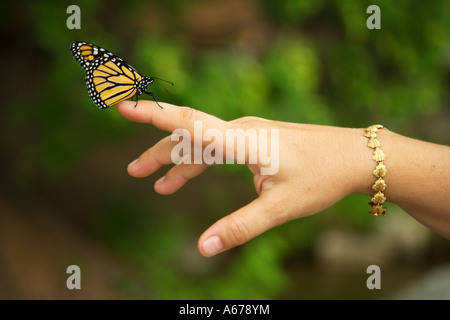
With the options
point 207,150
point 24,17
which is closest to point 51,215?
point 24,17

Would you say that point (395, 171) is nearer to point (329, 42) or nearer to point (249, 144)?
point (249, 144)

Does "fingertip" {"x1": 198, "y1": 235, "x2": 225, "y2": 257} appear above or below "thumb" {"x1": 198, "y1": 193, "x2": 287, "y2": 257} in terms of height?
below

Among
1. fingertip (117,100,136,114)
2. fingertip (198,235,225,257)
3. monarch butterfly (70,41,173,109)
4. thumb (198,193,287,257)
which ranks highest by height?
monarch butterfly (70,41,173,109)

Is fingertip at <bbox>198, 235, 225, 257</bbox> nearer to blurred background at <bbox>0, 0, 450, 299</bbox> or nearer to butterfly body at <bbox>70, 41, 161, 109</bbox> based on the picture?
butterfly body at <bbox>70, 41, 161, 109</bbox>

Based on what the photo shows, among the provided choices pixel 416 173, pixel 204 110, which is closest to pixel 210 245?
pixel 416 173

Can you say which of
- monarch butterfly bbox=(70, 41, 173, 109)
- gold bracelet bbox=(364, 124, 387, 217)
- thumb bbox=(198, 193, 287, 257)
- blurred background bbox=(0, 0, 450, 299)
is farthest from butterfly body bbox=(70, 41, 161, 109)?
blurred background bbox=(0, 0, 450, 299)

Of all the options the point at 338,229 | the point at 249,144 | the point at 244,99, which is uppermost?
the point at 244,99

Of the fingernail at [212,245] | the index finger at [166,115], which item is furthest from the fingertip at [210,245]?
the index finger at [166,115]

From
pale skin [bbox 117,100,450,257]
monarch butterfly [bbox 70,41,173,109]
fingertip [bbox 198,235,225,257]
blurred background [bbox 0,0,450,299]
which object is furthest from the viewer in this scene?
blurred background [bbox 0,0,450,299]
